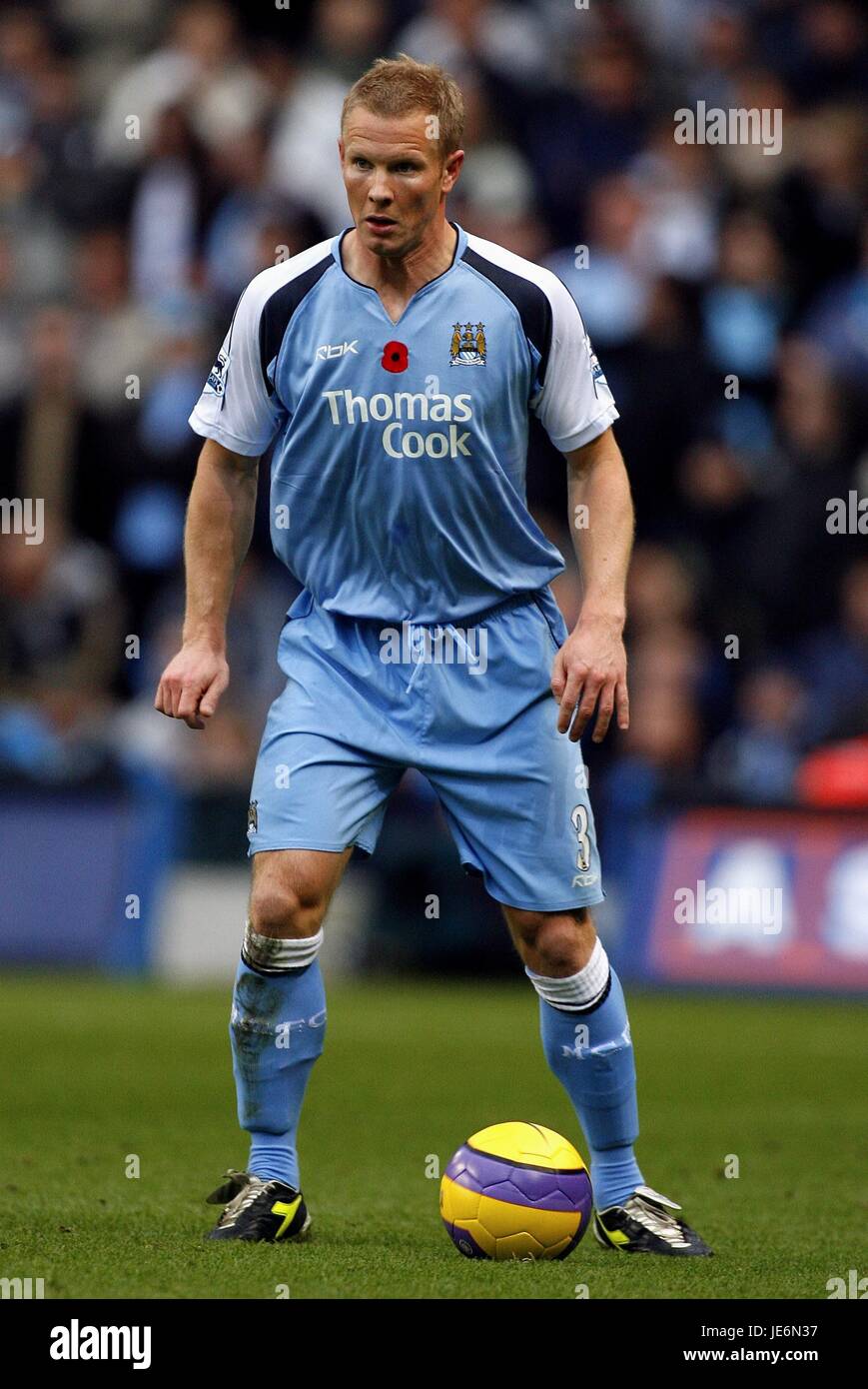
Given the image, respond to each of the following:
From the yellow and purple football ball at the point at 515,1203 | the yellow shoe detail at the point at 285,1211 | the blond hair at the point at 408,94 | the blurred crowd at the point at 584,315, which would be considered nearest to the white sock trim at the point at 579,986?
the yellow and purple football ball at the point at 515,1203

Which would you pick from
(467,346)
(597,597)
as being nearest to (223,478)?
(467,346)

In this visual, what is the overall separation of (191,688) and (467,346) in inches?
40.9

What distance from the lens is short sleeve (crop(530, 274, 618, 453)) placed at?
18.6 feet

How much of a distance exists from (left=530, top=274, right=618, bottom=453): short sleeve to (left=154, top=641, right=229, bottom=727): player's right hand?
100 cm

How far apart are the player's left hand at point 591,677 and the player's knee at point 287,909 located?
0.70 metres

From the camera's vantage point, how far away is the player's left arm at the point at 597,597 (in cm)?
544

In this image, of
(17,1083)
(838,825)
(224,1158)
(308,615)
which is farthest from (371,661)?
(838,825)

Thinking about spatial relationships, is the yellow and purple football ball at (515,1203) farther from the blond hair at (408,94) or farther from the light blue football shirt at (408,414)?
the blond hair at (408,94)

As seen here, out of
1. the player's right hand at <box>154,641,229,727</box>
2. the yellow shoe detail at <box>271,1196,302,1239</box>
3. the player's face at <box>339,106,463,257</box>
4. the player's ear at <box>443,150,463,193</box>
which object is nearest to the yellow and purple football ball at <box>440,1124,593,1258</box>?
the yellow shoe detail at <box>271,1196,302,1239</box>

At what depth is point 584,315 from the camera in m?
14.1

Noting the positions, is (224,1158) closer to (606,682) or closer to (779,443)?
(606,682)

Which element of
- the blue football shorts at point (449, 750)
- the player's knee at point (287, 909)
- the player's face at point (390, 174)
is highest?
the player's face at point (390, 174)

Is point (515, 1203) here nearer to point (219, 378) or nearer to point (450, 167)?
point (219, 378)

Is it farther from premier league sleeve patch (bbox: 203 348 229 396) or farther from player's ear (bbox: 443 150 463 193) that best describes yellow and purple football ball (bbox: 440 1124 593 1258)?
player's ear (bbox: 443 150 463 193)
